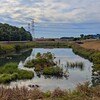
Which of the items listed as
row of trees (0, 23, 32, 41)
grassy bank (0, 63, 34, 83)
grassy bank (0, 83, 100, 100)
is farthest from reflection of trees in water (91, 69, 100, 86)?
row of trees (0, 23, 32, 41)

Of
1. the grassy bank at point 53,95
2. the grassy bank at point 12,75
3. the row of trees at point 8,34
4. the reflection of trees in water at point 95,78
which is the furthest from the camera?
the row of trees at point 8,34

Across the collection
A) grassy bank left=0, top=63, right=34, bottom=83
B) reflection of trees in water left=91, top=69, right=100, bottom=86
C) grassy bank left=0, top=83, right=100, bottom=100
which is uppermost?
grassy bank left=0, top=83, right=100, bottom=100

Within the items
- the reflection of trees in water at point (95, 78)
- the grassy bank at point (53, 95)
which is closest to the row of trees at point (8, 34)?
the reflection of trees in water at point (95, 78)

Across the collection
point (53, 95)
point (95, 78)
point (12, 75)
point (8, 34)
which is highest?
point (8, 34)

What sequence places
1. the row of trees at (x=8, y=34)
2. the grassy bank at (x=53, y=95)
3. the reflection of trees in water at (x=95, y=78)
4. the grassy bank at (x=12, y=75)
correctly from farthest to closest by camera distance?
the row of trees at (x=8, y=34) → the grassy bank at (x=12, y=75) → the reflection of trees in water at (x=95, y=78) → the grassy bank at (x=53, y=95)

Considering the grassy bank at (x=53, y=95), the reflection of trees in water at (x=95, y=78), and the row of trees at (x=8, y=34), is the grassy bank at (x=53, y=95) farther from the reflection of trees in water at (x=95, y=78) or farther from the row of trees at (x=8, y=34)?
the row of trees at (x=8, y=34)

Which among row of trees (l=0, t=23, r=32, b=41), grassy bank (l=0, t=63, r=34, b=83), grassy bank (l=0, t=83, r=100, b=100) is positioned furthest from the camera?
row of trees (l=0, t=23, r=32, b=41)

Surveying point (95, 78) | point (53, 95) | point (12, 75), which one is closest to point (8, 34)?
point (12, 75)

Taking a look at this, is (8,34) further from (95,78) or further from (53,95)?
(53,95)

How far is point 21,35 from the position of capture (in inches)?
5049

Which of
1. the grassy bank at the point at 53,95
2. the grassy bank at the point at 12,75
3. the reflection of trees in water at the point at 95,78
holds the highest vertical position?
the grassy bank at the point at 53,95

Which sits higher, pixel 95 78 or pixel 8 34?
pixel 8 34

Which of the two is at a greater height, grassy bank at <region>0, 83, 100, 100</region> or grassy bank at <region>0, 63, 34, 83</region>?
grassy bank at <region>0, 83, 100, 100</region>

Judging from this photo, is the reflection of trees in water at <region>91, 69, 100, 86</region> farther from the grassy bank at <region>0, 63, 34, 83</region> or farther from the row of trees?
the row of trees
